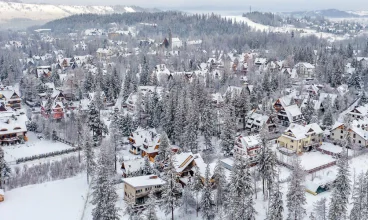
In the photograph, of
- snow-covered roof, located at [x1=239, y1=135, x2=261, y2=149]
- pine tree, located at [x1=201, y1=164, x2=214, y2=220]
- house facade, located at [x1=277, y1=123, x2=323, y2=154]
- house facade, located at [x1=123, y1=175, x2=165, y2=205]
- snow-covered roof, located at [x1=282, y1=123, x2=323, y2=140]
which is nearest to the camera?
pine tree, located at [x1=201, y1=164, x2=214, y2=220]

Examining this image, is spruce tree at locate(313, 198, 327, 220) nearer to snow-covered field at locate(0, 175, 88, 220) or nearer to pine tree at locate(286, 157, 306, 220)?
pine tree at locate(286, 157, 306, 220)

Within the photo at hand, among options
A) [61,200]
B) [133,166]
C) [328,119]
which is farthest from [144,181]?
[328,119]

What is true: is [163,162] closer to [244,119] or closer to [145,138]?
[145,138]

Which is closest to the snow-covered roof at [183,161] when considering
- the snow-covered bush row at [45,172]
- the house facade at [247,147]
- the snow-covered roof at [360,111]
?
the house facade at [247,147]

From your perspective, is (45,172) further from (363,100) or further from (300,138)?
(363,100)

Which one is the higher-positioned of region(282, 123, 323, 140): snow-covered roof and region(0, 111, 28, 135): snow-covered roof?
region(282, 123, 323, 140): snow-covered roof

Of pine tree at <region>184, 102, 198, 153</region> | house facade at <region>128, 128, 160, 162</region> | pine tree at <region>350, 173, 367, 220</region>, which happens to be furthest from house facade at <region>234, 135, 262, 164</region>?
pine tree at <region>350, 173, 367, 220</region>
